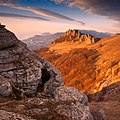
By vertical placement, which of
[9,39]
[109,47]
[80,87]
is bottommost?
[80,87]

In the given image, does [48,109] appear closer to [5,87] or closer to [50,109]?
[50,109]

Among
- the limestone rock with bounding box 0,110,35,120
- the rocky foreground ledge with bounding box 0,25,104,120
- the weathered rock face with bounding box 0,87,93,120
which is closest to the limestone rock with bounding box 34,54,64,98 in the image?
the rocky foreground ledge with bounding box 0,25,104,120

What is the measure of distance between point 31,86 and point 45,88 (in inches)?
89.8

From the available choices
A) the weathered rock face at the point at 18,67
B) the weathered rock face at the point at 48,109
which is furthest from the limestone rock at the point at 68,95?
the weathered rock face at the point at 48,109

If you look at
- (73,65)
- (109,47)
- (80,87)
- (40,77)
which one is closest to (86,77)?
(80,87)

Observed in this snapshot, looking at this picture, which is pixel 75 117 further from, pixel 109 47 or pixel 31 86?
pixel 109 47

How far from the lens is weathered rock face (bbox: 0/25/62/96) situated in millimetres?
36719

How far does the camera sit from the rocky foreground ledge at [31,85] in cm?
2738

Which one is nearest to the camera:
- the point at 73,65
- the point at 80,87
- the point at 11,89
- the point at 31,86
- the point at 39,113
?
the point at 39,113

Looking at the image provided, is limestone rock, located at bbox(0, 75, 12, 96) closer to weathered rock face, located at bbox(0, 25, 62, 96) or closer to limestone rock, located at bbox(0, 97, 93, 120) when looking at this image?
weathered rock face, located at bbox(0, 25, 62, 96)

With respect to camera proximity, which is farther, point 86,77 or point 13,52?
point 86,77

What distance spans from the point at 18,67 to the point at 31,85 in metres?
3.07

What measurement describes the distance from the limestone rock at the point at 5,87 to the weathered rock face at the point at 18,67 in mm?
1665

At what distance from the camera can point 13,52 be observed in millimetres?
38469
